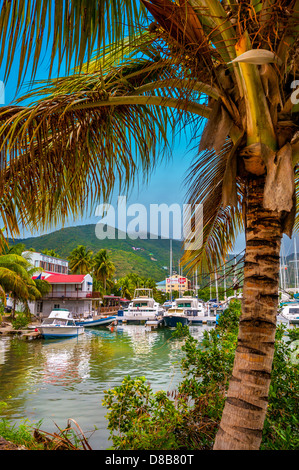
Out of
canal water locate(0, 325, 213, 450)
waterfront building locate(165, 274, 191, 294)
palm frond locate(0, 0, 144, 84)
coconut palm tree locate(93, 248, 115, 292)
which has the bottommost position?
canal water locate(0, 325, 213, 450)

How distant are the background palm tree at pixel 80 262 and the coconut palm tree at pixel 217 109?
60862 millimetres

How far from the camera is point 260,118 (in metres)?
2.38

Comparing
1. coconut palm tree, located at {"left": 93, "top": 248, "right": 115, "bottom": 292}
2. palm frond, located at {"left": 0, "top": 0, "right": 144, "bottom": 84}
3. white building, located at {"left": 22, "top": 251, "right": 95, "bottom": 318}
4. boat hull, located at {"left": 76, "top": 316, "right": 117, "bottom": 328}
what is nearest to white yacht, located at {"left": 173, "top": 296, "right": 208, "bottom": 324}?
boat hull, located at {"left": 76, "top": 316, "right": 117, "bottom": 328}

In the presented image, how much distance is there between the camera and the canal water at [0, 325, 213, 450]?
9148mm

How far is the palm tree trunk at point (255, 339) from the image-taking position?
2.26 m

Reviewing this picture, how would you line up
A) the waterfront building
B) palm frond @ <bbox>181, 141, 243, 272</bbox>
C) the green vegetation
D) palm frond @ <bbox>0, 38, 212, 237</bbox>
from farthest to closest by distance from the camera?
the waterfront building
palm frond @ <bbox>181, 141, 243, 272</bbox>
the green vegetation
palm frond @ <bbox>0, 38, 212, 237</bbox>

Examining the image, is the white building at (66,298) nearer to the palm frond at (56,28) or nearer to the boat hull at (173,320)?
the boat hull at (173,320)

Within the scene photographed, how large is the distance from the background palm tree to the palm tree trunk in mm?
61803

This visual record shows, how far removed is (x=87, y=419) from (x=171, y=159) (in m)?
7.60

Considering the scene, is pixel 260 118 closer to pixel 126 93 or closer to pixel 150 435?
pixel 126 93

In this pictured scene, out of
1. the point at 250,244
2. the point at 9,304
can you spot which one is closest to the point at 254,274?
the point at 250,244

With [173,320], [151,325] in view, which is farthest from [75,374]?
[173,320]

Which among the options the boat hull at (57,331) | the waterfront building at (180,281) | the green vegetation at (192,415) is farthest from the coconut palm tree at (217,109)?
the boat hull at (57,331)

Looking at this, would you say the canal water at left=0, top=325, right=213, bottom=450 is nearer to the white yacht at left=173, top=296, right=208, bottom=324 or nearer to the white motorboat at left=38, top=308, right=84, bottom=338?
the white motorboat at left=38, top=308, right=84, bottom=338
